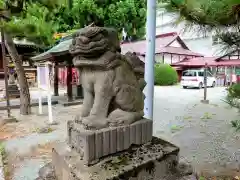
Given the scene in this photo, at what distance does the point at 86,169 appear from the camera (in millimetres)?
1692

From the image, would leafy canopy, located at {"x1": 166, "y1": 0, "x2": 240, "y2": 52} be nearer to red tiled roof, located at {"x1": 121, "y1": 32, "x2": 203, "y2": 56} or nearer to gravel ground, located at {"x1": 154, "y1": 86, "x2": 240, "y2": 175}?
gravel ground, located at {"x1": 154, "y1": 86, "x2": 240, "y2": 175}

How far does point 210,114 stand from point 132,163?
16.8 feet

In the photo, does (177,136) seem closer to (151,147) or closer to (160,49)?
(151,147)

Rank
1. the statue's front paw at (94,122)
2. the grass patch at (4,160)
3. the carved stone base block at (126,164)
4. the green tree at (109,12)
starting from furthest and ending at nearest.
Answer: the green tree at (109,12)
the grass patch at (4,160)
the statue's front paw at (94,122)
the carved stone base block at (126,164)

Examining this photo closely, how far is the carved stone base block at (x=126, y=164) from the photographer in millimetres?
1670

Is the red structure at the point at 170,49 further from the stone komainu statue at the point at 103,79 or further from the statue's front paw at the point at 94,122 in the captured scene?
the statue's front paw at the point at 94,122

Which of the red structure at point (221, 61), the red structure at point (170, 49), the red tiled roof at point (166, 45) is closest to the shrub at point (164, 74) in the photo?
the red structure at point (221, 61)

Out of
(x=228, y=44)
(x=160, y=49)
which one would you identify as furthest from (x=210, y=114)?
(x=160, y=49)

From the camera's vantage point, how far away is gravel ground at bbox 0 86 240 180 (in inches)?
114

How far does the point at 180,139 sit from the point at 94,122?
8.52 ft

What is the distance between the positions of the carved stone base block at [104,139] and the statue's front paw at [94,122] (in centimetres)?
4

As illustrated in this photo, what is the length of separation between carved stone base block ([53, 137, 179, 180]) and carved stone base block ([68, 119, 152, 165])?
0.06m

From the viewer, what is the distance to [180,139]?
3.93m

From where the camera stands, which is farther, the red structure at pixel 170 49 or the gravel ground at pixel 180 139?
the red structure at pixel 170 49
